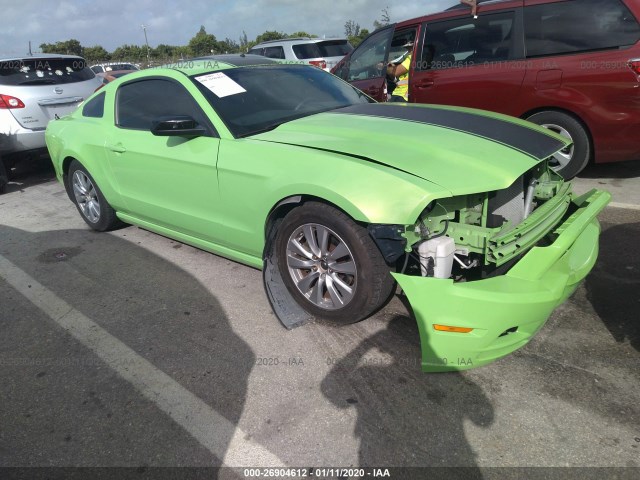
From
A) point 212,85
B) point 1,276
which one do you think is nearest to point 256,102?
point 212,85

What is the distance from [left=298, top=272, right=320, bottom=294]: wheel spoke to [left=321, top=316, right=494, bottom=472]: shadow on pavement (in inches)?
18.8

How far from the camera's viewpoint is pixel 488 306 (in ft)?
7.00

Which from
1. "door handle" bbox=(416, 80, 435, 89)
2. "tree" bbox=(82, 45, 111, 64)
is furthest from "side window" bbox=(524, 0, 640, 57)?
"tree" bbox=(82, 45, 111, 64)

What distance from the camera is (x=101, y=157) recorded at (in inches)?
163

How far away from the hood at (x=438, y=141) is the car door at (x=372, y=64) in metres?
2.76

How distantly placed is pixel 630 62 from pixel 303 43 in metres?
8.79

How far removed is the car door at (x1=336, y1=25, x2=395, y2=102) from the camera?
6.07 metres

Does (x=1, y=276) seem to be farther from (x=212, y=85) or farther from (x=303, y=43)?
(x=303, y=43)

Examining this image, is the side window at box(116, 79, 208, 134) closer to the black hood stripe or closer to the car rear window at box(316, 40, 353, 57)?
the black hood stripe

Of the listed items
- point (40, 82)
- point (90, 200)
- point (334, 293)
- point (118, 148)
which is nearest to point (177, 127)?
point (118, 148)

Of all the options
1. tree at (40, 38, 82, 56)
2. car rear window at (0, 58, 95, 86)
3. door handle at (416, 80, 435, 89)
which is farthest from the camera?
tree at (40, 38, 82, 56)

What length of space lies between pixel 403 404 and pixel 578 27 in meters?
4.38

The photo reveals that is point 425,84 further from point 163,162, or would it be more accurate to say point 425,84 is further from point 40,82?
point 40,82

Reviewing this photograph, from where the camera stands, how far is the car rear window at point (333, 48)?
11.8 metres
